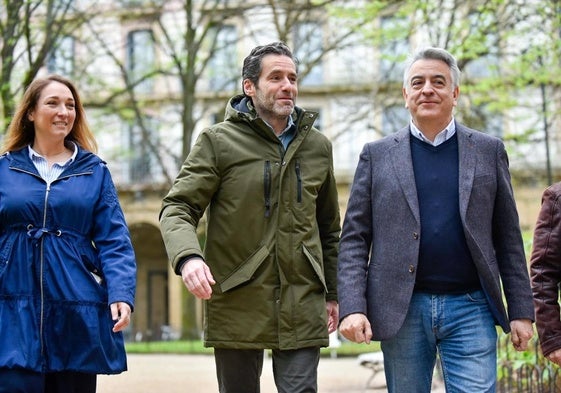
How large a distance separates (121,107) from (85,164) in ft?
67.7

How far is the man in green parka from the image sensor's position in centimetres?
530

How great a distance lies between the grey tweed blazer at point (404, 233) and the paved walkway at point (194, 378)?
7.57m

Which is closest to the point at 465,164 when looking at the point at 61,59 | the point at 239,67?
the point at 61,59

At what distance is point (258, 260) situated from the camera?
5.33m

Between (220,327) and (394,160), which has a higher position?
(394,160)

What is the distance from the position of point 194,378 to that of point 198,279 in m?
10.8

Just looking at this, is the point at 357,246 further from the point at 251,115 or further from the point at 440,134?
the point at 251,115

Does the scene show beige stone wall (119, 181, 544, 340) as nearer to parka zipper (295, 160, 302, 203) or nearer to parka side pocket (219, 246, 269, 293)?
parka zipper (295, 160, 302, 203)

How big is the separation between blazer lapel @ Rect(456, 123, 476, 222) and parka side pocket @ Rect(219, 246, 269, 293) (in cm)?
110

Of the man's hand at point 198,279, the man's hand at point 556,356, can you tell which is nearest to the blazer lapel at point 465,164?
the man's hand at point 556,356

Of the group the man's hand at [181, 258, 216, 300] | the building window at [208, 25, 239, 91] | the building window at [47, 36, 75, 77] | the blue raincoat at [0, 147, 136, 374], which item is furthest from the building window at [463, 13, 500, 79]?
the man's hand at [181, 258, 216, 300]

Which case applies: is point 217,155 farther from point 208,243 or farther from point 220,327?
point 220,327

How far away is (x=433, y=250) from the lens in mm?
5059

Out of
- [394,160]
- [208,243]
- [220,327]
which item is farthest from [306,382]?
[394,160]
